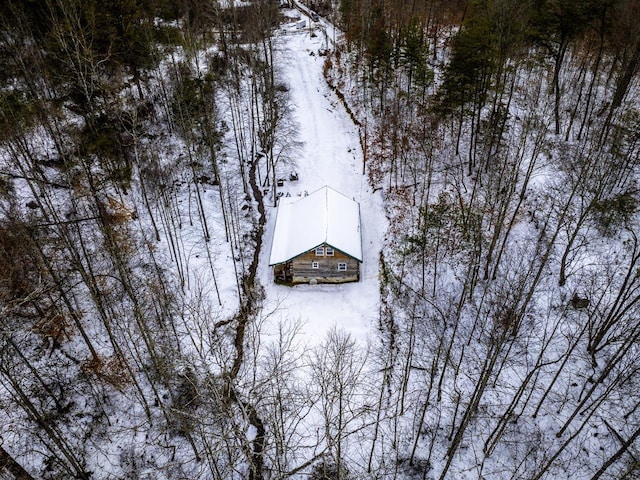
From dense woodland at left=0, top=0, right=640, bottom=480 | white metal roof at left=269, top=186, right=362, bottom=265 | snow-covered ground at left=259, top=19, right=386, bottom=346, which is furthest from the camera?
white metal roof at left=269, top=186, right=362, bottom=265

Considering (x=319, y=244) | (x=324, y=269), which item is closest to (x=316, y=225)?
(x=319, y=244)

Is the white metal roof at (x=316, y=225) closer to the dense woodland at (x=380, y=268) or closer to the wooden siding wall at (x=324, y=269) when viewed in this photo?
the wooden siding wall at (x=324, y=269)

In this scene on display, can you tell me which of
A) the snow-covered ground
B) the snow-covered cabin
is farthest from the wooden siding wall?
the snow-covered ground

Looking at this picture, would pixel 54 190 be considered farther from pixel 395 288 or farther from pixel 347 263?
pixel 395 288

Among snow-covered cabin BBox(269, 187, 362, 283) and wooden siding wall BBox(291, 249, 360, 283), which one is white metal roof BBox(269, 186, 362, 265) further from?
wooden siding wall BBox(291, 249, 360, 283)

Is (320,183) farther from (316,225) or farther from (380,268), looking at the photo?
(380,268)

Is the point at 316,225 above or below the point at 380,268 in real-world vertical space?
above
